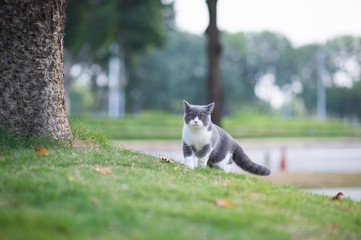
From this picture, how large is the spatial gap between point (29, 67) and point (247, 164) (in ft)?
12.9

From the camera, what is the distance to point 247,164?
649cm

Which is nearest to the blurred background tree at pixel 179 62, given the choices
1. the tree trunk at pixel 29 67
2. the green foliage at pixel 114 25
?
the green foliage at pixel 114 25

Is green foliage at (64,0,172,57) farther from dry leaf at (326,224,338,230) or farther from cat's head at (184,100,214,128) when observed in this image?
dry leaf at (326,224,338,230)

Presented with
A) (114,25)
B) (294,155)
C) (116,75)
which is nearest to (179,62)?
(116,75)

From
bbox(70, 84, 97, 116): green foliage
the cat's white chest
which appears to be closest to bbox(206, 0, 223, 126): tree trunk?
the cat's white chest

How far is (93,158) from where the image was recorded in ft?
16.3

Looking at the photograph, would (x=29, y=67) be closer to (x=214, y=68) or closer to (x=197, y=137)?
(x=197, y=137)

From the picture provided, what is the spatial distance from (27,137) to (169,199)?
2.66 meters

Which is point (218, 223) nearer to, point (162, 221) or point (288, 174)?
point (162, 221)

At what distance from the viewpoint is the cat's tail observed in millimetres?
6363

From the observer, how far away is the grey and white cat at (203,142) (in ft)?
18.7

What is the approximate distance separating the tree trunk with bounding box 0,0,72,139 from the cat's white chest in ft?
6.56

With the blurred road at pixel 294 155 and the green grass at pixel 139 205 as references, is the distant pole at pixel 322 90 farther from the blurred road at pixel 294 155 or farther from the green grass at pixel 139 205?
the green grass at pixel 139 205

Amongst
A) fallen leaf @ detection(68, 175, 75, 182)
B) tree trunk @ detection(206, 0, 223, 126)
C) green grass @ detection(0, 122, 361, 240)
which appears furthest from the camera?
tree trunk @ detection(206, 0, 223, 126)
